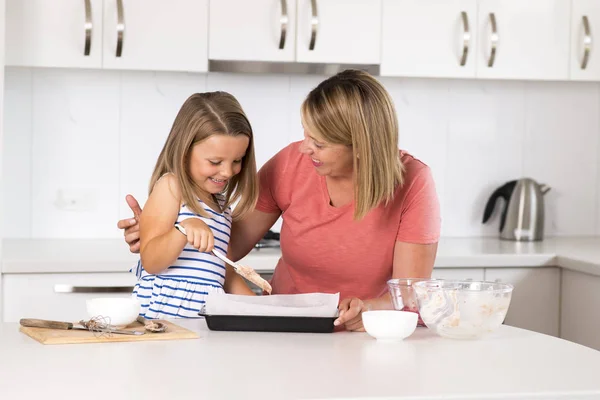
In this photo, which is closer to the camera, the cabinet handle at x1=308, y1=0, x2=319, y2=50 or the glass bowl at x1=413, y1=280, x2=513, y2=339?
the glass bowl at x1=413, y1=280, x2=513, y2=339

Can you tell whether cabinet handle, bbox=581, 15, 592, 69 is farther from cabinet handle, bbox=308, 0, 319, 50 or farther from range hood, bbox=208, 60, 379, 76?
cabinet handle, bbox=308, 0, 319, 50

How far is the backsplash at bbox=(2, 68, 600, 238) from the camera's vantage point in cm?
326

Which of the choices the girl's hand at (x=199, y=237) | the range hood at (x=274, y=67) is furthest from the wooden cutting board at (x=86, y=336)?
the range hood at (x=274, y=67)

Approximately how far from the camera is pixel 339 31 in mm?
3102

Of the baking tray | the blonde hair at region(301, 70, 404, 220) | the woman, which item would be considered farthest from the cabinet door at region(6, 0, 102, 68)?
the baking tray

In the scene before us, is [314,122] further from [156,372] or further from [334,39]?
[334,39]

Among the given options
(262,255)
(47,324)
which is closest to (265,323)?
(47,324)

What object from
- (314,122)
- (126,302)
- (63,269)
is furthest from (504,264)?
(126,302)

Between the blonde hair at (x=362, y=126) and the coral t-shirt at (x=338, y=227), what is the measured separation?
9 cm

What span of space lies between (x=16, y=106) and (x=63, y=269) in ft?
2.71

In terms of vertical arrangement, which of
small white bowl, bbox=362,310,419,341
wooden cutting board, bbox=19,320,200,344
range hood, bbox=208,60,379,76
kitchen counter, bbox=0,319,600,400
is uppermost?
range hood, bbox=208,60,379,76

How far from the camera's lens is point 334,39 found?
3.10 m

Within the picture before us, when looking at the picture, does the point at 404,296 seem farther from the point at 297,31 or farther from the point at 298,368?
the point at 297,31

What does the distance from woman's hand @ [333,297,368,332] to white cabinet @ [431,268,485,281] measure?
3.84 ft
